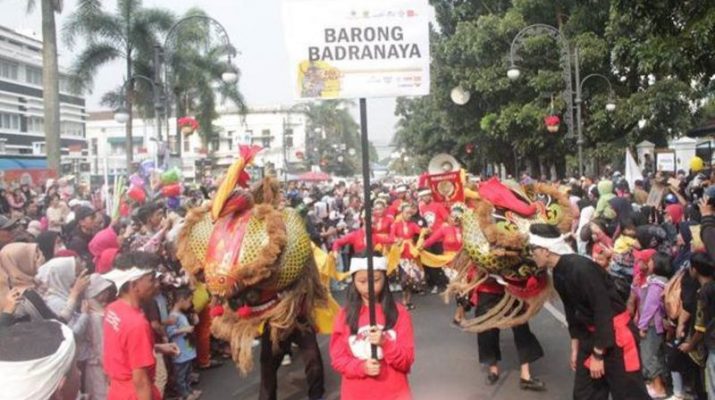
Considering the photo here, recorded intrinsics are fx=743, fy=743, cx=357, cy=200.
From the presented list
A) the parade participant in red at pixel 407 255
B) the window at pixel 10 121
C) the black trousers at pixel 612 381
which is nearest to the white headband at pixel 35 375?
the black trousers at pixel 612 381

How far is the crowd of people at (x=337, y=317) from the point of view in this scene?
166 inches

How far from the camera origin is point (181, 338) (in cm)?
700

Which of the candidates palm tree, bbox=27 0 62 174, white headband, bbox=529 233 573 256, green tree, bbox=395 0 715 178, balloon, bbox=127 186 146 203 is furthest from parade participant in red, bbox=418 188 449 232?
palm tree, bbox=27 0 62 174

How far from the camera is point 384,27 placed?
167 inches

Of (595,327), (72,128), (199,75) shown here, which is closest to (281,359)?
(595,327)

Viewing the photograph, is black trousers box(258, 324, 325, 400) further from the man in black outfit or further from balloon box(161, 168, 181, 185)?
balloon box(161, 168, 181, 185)

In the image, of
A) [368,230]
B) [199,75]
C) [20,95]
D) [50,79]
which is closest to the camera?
[368,230]

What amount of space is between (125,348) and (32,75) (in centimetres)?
6107

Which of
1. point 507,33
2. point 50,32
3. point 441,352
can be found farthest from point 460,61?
point 441,352

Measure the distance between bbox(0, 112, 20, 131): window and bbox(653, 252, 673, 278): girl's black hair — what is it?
187 ft

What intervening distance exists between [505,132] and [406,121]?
114 feet

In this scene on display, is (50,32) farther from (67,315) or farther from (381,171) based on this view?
(381,171)

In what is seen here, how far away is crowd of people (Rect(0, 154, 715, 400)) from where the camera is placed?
421cm

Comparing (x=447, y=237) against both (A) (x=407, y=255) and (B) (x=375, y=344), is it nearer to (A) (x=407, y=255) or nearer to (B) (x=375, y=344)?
(A) (x=407, y=255)
